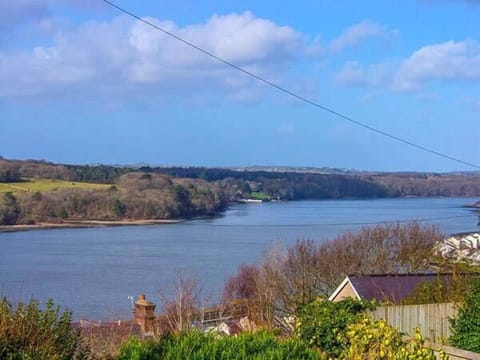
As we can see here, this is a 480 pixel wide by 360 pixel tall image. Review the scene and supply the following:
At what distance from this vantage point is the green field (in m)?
75.2

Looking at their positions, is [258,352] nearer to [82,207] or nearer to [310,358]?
[310,358]

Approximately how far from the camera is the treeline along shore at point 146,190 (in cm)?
7188

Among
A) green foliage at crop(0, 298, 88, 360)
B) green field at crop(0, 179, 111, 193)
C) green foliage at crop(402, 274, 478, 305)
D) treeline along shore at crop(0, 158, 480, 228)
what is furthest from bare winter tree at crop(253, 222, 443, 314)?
green field at crop(0, 179, 111, 193)

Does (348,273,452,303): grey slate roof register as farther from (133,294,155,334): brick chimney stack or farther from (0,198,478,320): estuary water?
(0,198,478,320): estuary water

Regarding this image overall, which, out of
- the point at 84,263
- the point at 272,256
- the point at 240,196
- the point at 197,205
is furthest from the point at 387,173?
the point at 272,256

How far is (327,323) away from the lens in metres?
7.85

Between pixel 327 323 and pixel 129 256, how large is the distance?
36627 millimetres

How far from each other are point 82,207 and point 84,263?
35.2m

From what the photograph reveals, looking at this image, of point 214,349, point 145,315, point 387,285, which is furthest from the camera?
point 387,285

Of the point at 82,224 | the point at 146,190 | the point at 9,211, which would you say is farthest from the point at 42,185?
the point at 9,211

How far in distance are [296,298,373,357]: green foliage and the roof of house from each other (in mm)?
6098

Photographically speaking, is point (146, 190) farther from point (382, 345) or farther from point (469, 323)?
point (382, 345)

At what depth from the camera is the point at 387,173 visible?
12888 centimetres

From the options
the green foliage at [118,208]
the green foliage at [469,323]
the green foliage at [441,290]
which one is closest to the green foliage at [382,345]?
the green foliage at [469,323]
